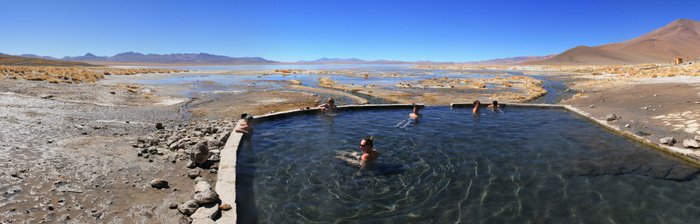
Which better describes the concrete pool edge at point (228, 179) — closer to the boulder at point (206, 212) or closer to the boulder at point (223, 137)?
the boulder at point (206, 212)

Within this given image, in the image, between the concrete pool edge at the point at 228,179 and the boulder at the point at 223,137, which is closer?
the concrete pool edge at the point at 228,179

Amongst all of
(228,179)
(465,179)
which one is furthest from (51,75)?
(465,179)

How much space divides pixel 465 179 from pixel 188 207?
19.3ft

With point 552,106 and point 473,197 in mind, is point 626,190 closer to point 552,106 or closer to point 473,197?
point 473,197

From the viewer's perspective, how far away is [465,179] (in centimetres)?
842

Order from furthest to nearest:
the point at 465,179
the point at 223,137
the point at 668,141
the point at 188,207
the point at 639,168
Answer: the point at 223,137 < the point at 668,141 < the point at 639,168 < the point at 465,179 < the point at 188,207

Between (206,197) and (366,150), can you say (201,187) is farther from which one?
(366,150)

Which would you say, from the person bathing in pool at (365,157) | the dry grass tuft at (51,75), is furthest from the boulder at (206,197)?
the dry grass tuft at (51,75)

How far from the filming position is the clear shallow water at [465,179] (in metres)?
6.75

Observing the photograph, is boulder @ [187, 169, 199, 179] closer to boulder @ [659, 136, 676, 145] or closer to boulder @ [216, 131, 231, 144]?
boulder @ [216, 131, 231, 144]

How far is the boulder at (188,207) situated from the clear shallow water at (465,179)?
2.88 feet

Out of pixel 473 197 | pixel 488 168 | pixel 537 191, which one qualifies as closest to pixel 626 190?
pixel 537 191

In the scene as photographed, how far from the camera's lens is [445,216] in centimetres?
663

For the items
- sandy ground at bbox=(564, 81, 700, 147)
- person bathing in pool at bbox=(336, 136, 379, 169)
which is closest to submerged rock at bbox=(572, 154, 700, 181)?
sandy ground at bbox=(564, 81, 700, 147)
